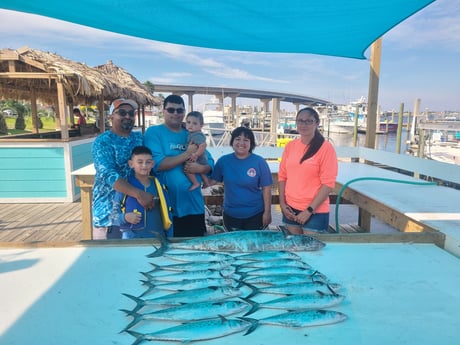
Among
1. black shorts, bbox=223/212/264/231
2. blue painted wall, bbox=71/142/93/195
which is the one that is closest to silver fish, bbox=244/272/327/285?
black shorts, bbox=223/212/264/231

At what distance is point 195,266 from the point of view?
1.59 meters

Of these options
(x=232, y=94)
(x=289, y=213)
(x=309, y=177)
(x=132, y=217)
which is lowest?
(x=289, y=213)

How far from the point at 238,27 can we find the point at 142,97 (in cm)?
980

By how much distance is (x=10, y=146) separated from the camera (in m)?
7.05

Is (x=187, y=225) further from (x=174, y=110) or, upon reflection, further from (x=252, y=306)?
(x=252, y=306)

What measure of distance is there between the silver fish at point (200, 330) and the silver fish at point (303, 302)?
10 centimetres

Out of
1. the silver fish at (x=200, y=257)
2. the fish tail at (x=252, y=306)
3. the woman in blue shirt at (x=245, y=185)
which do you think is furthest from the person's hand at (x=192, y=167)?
the fish tail at (x=252, y=306)

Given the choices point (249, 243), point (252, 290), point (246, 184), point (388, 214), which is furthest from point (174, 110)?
point (388, 214)

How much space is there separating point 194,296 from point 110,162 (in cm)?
145

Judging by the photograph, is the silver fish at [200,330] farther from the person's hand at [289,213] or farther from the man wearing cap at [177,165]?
the person's hand at [289,213]

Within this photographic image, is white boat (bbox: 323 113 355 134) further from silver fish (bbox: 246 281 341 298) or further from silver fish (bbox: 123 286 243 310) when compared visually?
silver fish (bbox: 123 286 243 310)

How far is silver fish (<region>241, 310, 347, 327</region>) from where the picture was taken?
117cm

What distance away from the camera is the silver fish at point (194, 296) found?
4.23 ft

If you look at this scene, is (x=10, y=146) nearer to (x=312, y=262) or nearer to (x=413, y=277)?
(x=312, y=262)
